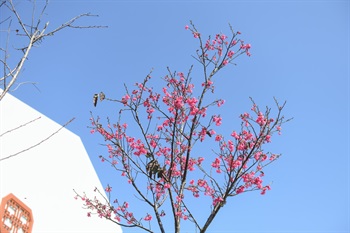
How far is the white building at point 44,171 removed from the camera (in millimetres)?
7594

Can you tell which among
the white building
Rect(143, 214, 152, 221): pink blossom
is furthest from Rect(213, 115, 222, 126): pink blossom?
the white building

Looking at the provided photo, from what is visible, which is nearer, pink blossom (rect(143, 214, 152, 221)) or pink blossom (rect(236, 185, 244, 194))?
pink blossom (rect(236, 185, 244, 194))

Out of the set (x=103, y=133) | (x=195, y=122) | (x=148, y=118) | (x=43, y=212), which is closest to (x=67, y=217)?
(x=43, y=212)

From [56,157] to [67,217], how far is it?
173cm

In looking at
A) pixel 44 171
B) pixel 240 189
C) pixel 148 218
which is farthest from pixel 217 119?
pixel 44 171

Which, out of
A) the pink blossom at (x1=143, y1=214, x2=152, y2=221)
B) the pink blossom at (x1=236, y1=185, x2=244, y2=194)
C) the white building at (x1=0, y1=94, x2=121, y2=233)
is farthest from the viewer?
the white building at (x1=0, y1=94, x2=121, y2=233)

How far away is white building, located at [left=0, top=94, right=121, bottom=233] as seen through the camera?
7.59 m

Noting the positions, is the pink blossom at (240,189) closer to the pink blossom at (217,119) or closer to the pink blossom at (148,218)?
the pink blossom at (217,119)

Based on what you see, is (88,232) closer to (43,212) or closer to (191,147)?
(43,212)

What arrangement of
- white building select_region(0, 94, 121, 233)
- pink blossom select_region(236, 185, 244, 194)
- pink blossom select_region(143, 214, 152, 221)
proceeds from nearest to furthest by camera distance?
pink blossom select_region(236, 185, 244, 194), pink blossom select_region(143, 214, 152, 221), white building select_region(0, 94, 121, 233)

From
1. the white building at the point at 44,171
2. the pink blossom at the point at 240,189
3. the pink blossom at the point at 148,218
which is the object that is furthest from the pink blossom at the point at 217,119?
the white building at the point at 44,171

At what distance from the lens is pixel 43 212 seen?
8.39m

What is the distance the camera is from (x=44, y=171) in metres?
8.77

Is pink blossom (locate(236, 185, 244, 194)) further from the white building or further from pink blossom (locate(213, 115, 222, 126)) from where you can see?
the white building
